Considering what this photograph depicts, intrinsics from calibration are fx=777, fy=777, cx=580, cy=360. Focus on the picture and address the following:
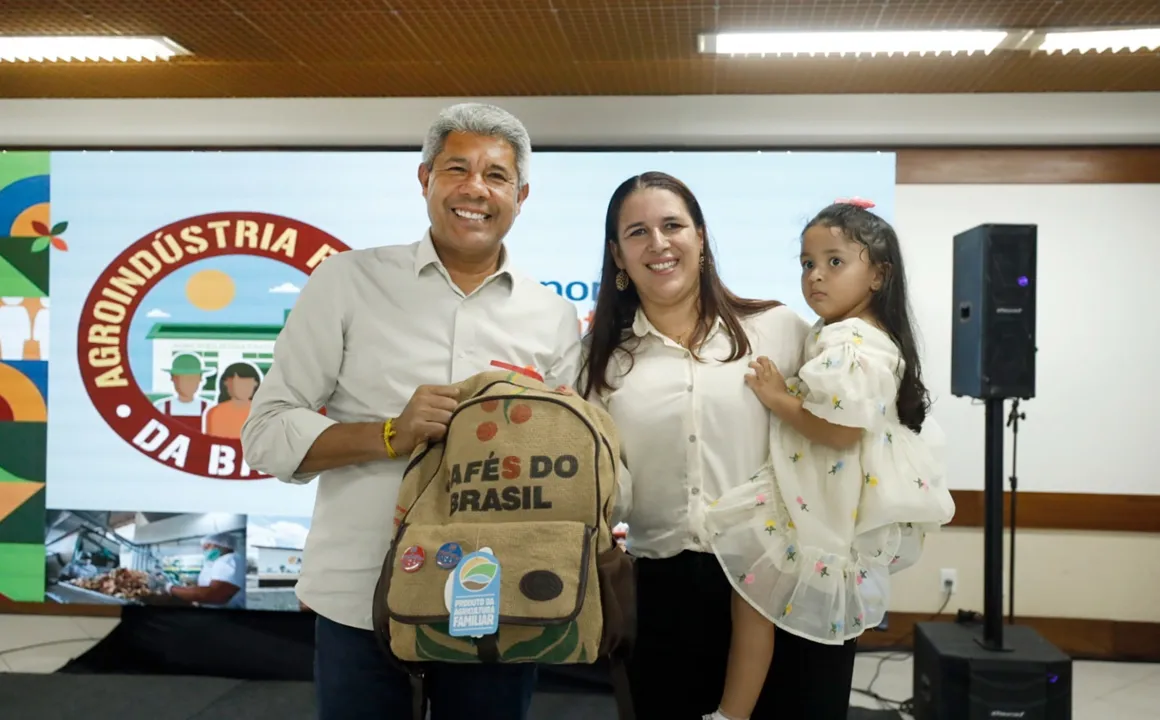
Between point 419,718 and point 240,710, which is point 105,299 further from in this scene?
point 419,718

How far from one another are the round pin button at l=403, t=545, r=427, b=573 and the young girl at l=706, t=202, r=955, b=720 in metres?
0.58

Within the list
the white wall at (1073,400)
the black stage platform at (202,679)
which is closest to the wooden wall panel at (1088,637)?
the white wall at (1073,400)

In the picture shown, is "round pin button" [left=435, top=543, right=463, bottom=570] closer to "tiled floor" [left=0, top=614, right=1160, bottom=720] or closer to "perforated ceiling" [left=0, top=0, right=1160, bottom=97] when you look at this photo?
"perforated ceiling" [left=0, top=0, right=1160, bottom=97]

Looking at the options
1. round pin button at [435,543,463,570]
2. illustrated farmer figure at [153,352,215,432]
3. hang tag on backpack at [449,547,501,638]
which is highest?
illustrated farmer figure at [153,352,215,432]

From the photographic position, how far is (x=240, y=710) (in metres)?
3.18

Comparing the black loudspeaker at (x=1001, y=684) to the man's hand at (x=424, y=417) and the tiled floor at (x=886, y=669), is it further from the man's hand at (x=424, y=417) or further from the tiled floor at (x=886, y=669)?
the man's hand at (x=424, y=417)

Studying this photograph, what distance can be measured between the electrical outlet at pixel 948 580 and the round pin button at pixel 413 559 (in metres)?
3.37

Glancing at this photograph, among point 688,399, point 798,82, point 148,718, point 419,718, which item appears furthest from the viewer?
point 798,82

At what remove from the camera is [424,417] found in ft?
4.17

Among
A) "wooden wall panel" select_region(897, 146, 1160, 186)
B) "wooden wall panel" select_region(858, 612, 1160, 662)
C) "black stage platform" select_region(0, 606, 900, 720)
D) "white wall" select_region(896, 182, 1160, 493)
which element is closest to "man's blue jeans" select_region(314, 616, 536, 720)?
"black stage platform" select_region(0, 606, 900, 720)

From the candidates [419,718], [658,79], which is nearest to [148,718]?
[419,718]

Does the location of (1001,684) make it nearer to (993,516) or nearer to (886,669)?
(993,516)

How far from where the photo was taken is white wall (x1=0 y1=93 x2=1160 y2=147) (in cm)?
366

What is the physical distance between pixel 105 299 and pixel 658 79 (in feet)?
9.33
